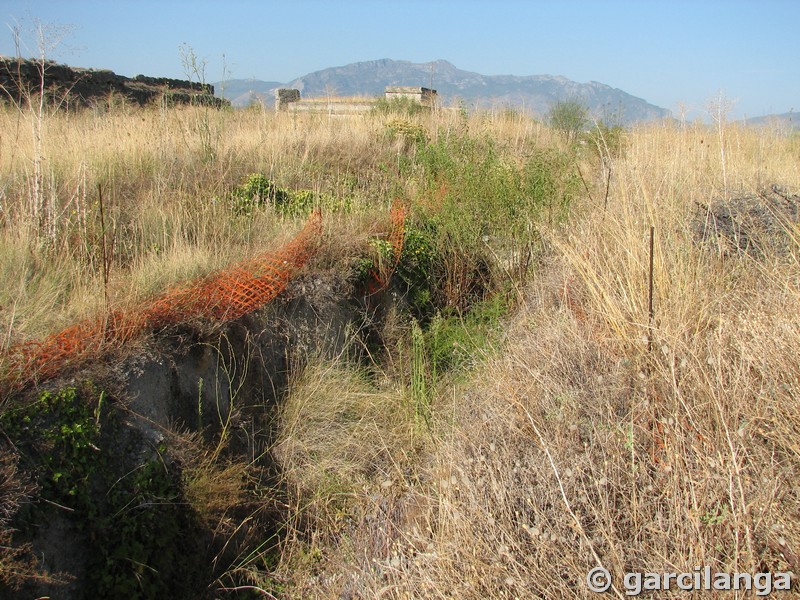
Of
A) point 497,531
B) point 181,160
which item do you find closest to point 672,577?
point 497,531

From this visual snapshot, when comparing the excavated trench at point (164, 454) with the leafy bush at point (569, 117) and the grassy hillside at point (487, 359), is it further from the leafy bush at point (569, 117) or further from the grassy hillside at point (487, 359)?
the leafy bush at point (569, 117)

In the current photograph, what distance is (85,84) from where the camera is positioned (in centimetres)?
1387

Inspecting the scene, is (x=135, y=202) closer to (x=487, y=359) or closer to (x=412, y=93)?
(x=487, y=359)

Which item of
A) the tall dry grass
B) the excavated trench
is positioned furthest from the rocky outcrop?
the excavated trench

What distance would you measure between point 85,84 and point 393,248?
11.1 m

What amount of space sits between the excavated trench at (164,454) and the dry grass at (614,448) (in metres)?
0.63

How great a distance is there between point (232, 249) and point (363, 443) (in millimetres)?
2067

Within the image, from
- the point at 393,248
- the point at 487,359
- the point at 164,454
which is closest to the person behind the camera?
the point at 164,454

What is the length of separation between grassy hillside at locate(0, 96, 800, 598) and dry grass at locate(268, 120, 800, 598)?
0.02 metres

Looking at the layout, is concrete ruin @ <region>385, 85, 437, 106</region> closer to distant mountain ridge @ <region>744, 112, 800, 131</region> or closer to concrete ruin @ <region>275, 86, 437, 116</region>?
concrete ruin @ <region>275, 86, 437, 116</region>

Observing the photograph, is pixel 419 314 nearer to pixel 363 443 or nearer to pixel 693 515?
pixel 363 443

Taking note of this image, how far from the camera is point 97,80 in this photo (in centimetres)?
1436

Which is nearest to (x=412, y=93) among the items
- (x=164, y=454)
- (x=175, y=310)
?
(x=175, y=310)

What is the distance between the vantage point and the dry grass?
2.52 meters
